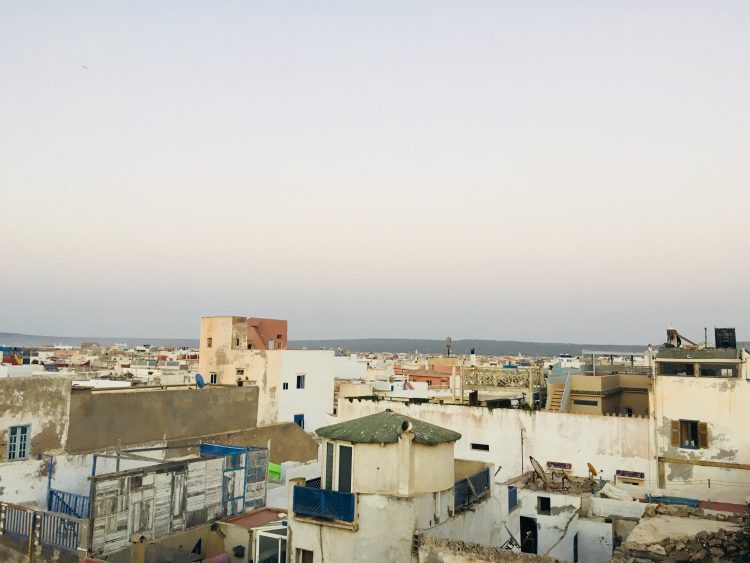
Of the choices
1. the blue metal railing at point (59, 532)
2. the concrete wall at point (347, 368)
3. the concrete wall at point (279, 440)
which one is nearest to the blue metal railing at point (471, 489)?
the blue metal railing at point (59, 532)

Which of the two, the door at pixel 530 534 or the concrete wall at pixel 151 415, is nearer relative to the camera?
the door at pixel 530 534

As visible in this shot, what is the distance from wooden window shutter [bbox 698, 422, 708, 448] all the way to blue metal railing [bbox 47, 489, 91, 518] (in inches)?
1103

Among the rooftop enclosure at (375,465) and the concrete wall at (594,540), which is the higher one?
the rooftop enclosure at (375,465)

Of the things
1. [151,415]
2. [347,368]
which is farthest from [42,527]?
[347,368]

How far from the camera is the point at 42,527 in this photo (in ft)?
64.9

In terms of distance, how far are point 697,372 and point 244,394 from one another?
2765 centimetres

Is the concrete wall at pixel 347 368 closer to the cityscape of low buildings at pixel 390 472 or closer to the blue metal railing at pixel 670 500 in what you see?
the cityscape of low buildings at pixel 390 472

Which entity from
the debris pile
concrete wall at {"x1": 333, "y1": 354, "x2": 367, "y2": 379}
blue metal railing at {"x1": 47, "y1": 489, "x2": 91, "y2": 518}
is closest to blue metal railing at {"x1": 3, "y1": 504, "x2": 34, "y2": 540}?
blue metal railing at {"x1": 47, "y1": 489, "x2": 91, "y2": 518}

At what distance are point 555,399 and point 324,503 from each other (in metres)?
27.1

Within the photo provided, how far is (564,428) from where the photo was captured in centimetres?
3366

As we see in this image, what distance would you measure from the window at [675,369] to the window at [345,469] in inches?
922

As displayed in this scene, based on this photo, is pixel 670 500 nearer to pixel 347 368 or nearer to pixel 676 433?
pixel 676 433

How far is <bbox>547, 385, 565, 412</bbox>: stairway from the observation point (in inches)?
1519

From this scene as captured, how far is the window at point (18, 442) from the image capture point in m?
25.2
